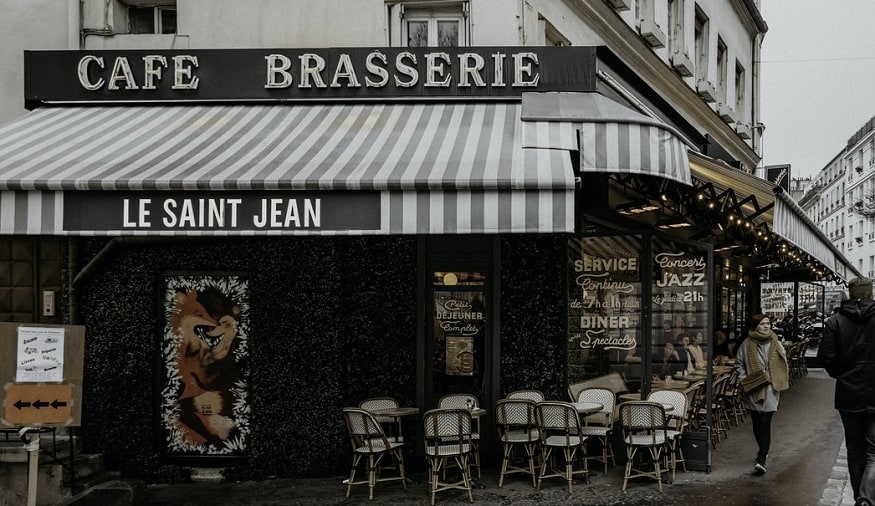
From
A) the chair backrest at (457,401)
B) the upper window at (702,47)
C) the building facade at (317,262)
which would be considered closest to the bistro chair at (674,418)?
the building facade at (317,262)

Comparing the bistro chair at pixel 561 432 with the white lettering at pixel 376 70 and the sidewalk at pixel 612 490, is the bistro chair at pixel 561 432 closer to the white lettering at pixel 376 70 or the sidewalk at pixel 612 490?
the sidewalk at pixel 612 490

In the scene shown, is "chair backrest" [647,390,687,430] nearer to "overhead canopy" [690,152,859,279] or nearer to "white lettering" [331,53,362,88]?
"overhead canopy" [690,152,859,279]

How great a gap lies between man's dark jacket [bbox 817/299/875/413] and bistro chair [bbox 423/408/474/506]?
3521 millimetres

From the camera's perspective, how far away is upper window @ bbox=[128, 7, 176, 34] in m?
9.71

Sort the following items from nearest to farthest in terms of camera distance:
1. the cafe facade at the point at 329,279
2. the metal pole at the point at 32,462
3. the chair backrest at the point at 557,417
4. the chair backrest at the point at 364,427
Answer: the metal pole at the point at 32,462
the chair backrest at the point at 364,427
the chair backrest at the point at 557,417
the cafe facade at the point at 329,279

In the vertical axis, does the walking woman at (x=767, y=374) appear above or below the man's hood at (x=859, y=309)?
below

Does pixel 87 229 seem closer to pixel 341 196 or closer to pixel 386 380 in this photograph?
pixel 341 196

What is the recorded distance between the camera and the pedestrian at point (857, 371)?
627cm

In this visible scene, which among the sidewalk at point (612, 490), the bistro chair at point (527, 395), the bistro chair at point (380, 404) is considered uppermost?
the bistro chair at point (527, 395)

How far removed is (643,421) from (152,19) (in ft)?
26.9

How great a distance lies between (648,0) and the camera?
13297mm

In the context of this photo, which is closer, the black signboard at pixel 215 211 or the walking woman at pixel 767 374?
the black signboard at pixel 215 211

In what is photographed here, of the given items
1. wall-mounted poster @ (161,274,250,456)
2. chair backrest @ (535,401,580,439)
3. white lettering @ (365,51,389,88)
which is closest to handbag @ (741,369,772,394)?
chair backrest @ (535,401,580,439)

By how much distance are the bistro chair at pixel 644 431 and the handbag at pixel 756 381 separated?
3.76 feet
